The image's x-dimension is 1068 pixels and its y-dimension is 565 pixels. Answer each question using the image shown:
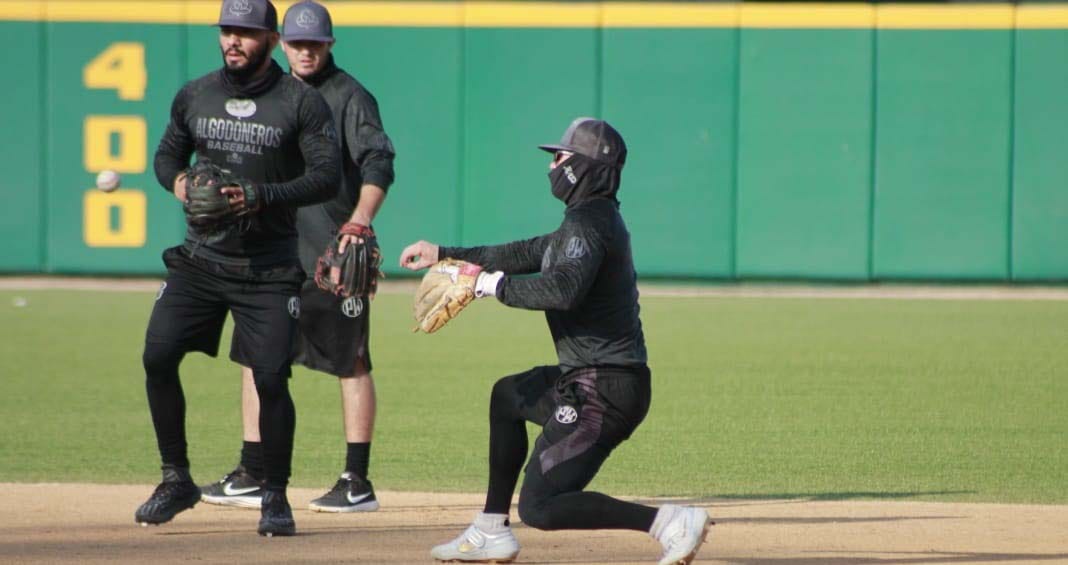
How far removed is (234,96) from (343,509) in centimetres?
172

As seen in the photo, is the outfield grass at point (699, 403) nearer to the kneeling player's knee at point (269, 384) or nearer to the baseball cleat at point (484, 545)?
the kneeling player's knee at point (269, 384)

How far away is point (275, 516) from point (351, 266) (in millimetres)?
949

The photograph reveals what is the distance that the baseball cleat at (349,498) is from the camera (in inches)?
257

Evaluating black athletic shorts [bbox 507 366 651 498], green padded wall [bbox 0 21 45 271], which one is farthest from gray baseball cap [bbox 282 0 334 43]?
green padded wall [bbox 0 21 45 271]

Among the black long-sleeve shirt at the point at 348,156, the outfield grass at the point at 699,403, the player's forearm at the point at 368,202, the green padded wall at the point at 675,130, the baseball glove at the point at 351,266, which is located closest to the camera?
the baseball glove at the point at 351,266

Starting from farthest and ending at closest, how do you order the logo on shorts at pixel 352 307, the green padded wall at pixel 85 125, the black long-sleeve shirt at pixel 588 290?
the green padded wall at pixel 85 125 → the logo on shorts at pixel 352 307 → the black long-sleeve shirt at pixel 588 290

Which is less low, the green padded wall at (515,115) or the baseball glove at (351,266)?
the green padded wall at (515,115)

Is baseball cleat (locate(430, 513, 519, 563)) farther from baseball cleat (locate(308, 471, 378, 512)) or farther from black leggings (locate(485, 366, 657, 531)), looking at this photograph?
baseball cleat (locate(308, 471, 378, 512))

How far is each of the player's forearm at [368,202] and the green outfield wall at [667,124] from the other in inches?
416

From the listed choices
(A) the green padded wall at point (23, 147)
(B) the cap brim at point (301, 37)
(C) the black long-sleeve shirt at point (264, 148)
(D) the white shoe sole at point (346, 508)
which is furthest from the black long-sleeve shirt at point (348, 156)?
(A) the green padded wall at point (23, 147)

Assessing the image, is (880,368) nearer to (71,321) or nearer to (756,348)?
(756,348)

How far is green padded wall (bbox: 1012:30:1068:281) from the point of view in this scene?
16812 millimetres

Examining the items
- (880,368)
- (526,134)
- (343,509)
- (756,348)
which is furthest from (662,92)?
(343,509)

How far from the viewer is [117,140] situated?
17.4 metres
